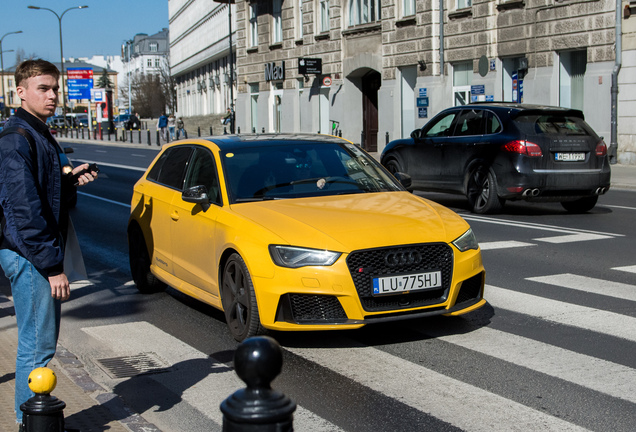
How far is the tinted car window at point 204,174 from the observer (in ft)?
22.6

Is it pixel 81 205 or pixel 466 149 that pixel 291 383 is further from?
pixel 81 205

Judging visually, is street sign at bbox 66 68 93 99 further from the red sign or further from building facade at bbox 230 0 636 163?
building facade at bbox 230 0 636 163

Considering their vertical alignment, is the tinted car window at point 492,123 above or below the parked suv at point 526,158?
above

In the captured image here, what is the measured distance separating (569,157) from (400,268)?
8466 millimetres

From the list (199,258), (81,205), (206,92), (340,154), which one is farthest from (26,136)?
(206,92)

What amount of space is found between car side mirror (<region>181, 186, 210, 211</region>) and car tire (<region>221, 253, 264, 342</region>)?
627mm

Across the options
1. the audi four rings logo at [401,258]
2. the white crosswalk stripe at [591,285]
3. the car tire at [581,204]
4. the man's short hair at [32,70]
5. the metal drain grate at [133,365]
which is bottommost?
the metal drain grate at [133,365]

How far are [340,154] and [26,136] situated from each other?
370 centimetres

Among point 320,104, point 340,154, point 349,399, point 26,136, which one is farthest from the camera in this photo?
point 320,104

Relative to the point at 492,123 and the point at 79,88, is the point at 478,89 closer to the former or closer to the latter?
the point at 492,123

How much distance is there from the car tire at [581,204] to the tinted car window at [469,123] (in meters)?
1.92

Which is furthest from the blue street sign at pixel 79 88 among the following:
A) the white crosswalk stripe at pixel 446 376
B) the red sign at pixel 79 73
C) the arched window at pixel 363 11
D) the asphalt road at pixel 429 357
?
the white crosswalk stripe at pixel 446 376

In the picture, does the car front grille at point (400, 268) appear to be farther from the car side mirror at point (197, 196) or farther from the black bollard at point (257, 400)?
the black bollard at point (257, 400)

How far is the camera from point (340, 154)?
24.1ft
